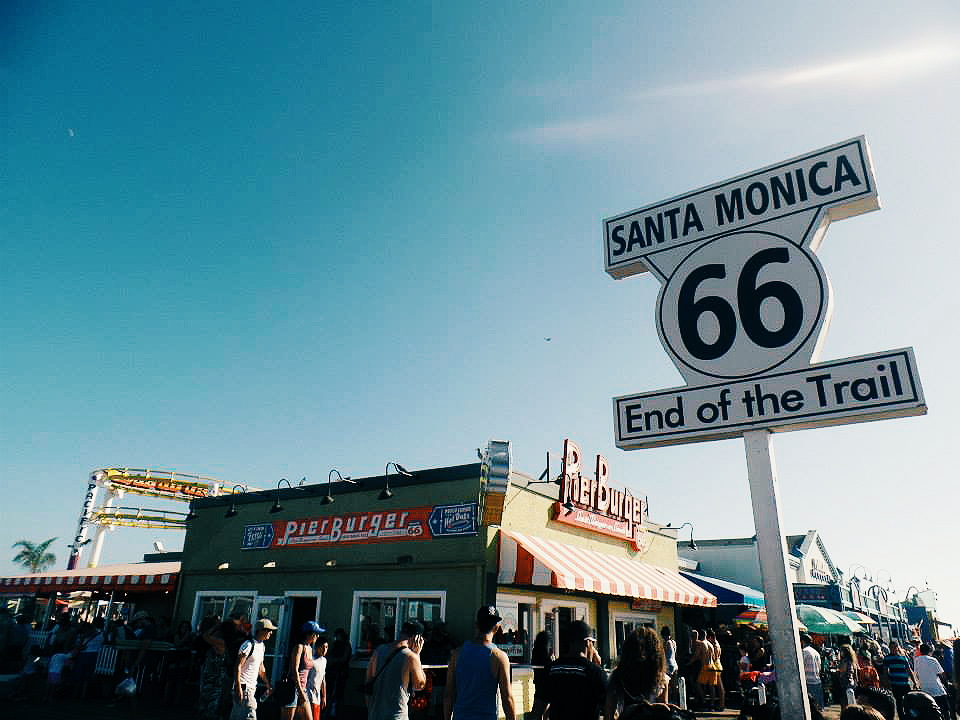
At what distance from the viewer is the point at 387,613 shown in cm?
1238

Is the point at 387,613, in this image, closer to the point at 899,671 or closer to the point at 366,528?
the point at 366,528

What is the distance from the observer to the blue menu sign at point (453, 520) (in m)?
11.8

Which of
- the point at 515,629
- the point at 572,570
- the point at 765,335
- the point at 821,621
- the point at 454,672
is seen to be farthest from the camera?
the point at 821,621

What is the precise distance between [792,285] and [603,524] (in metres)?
11.5

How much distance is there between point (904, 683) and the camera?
903cm

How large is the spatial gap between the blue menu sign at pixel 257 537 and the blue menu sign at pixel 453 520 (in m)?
4.74

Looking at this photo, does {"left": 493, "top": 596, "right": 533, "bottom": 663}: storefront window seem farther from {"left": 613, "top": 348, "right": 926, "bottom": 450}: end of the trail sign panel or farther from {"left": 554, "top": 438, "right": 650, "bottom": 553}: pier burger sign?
{"left": 613, "top": 348, "right": 926, "bottom": 450}: end of the trail sign panel

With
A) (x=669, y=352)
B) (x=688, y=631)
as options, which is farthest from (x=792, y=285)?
(x=688, y=631)

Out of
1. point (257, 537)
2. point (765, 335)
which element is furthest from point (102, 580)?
point (765, 335)

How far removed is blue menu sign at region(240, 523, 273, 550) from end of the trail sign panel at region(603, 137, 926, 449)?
1229 cm

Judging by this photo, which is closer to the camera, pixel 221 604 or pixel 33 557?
pixel 221 604

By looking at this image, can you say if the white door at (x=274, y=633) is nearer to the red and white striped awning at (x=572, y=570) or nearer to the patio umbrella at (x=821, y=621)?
the red and white striped awning at (x=572, y=570)

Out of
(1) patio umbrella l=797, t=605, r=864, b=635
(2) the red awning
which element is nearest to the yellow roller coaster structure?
(2) the red awning

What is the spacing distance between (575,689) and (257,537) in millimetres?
12424
